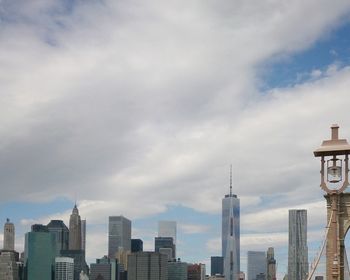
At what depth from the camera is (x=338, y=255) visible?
81.3 feet

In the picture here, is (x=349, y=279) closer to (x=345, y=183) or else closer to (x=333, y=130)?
(x=345, y=183)

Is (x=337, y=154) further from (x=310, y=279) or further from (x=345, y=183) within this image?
(x=310, y=279)

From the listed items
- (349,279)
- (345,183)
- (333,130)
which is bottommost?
(349,279)

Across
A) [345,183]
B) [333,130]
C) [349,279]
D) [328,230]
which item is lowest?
[349,279]

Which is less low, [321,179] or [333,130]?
[333,130]

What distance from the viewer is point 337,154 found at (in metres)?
25.2

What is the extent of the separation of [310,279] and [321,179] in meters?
3.29

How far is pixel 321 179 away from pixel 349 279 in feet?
10.9

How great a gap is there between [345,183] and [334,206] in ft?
2.71

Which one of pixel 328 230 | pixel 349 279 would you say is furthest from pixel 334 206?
pixel 349 279

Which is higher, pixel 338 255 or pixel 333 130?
pixel 333 130

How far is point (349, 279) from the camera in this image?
24.9 meters

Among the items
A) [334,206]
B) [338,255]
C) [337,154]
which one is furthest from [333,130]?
[338,255]

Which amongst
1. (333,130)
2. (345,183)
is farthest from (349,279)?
(333,130)
